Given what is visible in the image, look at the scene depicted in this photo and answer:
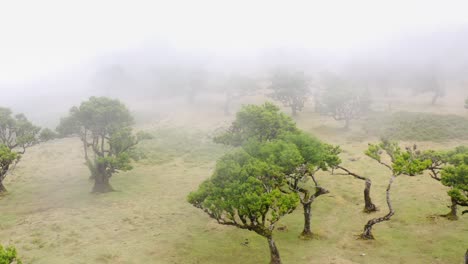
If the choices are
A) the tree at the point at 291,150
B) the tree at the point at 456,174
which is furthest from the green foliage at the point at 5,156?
the tree at the point at 456,174

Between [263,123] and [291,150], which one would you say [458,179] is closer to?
[291,150]

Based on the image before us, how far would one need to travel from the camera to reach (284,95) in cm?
8681

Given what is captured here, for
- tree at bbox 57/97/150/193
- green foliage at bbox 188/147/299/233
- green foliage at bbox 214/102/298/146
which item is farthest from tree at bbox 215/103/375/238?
tree at bbox 57/97/150/193

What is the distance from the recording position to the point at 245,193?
76.3 feet

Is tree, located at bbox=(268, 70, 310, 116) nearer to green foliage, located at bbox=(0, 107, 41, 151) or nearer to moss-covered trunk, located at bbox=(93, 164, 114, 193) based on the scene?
moss-covered trunk, located at bbox=(93, 164, 114, 193)

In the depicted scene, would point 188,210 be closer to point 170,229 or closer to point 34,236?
point 170,229

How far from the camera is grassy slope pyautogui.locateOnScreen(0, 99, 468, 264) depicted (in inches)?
1068

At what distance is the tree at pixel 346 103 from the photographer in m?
74.1

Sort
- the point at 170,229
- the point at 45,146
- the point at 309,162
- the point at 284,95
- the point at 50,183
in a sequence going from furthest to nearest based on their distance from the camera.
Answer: the point at 284,95 → the point at 45,146 → the point at 50,183 → the point at 170,229 → the point at 309,162

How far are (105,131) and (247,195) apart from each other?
1282 inches

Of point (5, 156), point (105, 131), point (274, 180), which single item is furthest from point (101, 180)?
point (274, 180)

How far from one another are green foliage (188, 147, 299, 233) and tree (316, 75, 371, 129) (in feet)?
167

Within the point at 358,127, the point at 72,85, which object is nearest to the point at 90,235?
the point at 358,127

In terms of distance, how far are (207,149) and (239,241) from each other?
120 ft
